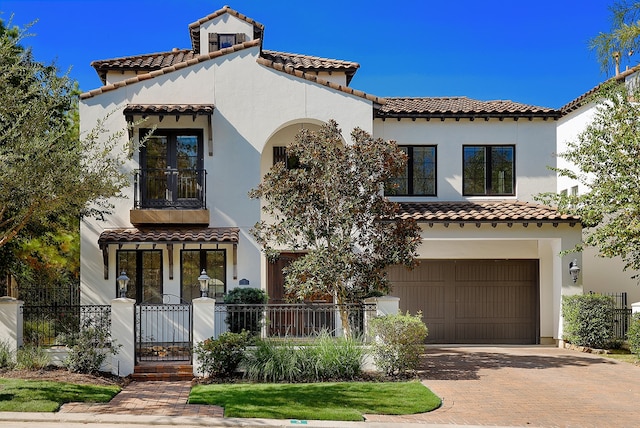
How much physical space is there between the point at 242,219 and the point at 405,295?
20.6 feet

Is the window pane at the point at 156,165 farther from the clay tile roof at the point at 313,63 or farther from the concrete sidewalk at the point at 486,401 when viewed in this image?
the concrete sidewalk at the point at 486,401

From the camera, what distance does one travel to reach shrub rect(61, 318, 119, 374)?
635 inches

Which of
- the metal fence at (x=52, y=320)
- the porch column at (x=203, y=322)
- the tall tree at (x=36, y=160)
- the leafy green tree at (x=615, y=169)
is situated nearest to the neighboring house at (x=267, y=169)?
the leafy green tree at (x=615, y=169)

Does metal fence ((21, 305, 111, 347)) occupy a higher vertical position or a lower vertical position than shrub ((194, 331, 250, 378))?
higher

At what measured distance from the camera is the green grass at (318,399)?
12.6 m

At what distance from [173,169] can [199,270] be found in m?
3.13

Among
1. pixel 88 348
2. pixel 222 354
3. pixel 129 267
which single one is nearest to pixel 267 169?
pixel 129 267

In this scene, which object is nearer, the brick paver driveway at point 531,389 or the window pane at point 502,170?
the brick paver driveway at point 531,389

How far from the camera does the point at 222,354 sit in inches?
632

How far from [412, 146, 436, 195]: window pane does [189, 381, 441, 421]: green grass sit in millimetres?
10467

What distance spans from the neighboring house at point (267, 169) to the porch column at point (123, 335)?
3.64 m

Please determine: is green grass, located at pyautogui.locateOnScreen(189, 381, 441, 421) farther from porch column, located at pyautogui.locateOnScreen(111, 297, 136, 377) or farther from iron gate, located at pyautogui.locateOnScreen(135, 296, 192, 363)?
iron gate, located at pyautogui.locateOnScreen(135, 296, 192, 363)

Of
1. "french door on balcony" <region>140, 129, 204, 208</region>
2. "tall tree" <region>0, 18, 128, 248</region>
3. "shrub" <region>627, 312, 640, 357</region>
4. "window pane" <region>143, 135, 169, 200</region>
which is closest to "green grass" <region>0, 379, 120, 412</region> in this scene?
"tall tree" <region>0, 18, 128, 248</region>

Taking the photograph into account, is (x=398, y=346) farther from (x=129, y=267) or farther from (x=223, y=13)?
(x=223, y=13)
